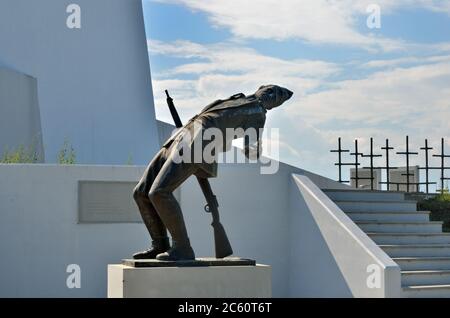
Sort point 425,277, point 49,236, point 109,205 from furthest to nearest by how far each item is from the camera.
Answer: point 109,205
point 49,236
point 425,277

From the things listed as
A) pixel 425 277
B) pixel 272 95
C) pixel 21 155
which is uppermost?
pixel 272 95

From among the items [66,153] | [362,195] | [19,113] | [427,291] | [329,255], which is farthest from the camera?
[66,153]

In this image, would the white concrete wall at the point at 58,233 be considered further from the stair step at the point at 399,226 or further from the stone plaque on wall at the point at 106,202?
the stair step at the point at 399,226

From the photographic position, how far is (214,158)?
866 centimetres

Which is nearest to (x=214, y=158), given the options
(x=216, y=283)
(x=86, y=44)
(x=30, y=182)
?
(x=216, y=283)

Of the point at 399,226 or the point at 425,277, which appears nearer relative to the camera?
the point at 425,277

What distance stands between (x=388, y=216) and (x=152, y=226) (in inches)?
201

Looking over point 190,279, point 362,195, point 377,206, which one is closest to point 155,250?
point 190,279

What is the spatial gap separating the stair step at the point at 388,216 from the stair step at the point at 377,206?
175 mm

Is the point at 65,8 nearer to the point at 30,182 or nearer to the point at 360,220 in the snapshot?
the point at 30,182

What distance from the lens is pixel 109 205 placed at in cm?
1187

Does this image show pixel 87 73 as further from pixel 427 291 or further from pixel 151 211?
pixel 151 211

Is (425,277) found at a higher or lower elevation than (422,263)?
lower

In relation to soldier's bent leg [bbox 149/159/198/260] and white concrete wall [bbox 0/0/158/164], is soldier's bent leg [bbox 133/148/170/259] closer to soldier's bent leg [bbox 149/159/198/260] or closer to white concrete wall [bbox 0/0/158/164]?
soldier's bent leg [bbox 149/159/198/260]
